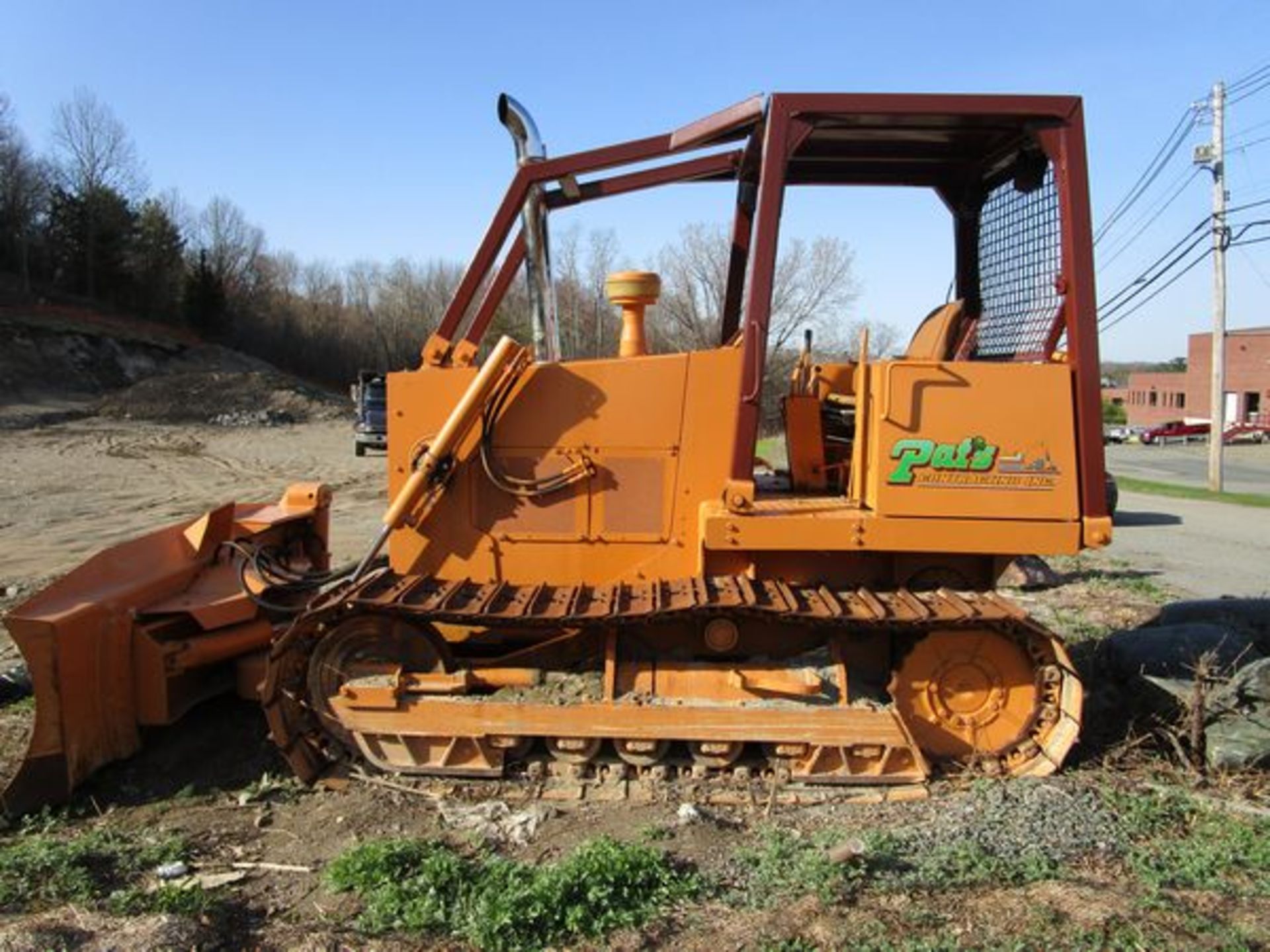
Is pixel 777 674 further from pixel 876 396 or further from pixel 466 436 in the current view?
pixel 466 436

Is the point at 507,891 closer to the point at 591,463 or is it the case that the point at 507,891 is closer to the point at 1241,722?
the point at 591,463

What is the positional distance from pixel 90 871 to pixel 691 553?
281 centimetres

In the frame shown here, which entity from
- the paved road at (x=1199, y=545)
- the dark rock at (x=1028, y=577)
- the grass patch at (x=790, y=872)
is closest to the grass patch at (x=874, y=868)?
the grass patch at (x=790, y=872)

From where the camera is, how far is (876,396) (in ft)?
14.9

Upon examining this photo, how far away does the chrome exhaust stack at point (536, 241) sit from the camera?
5.05 meters

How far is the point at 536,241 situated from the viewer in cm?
514

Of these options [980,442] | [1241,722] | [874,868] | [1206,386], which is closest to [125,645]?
[874,868]

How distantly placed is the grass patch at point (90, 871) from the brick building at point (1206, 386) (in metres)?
59.8

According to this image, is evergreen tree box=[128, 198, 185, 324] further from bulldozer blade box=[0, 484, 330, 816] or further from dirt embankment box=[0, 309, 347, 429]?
bulldozer blade box=[0, 484, 330, 816]

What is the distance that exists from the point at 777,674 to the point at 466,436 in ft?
6.03

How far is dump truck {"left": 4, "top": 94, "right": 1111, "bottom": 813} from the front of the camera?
445cm

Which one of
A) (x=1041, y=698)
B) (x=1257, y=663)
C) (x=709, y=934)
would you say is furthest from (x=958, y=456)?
(x=709, y=934)

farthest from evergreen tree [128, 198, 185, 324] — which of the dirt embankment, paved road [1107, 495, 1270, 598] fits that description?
paved road [1107, 495, 1270, 598]

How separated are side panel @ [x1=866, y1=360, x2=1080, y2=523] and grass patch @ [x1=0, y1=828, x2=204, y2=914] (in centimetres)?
325
